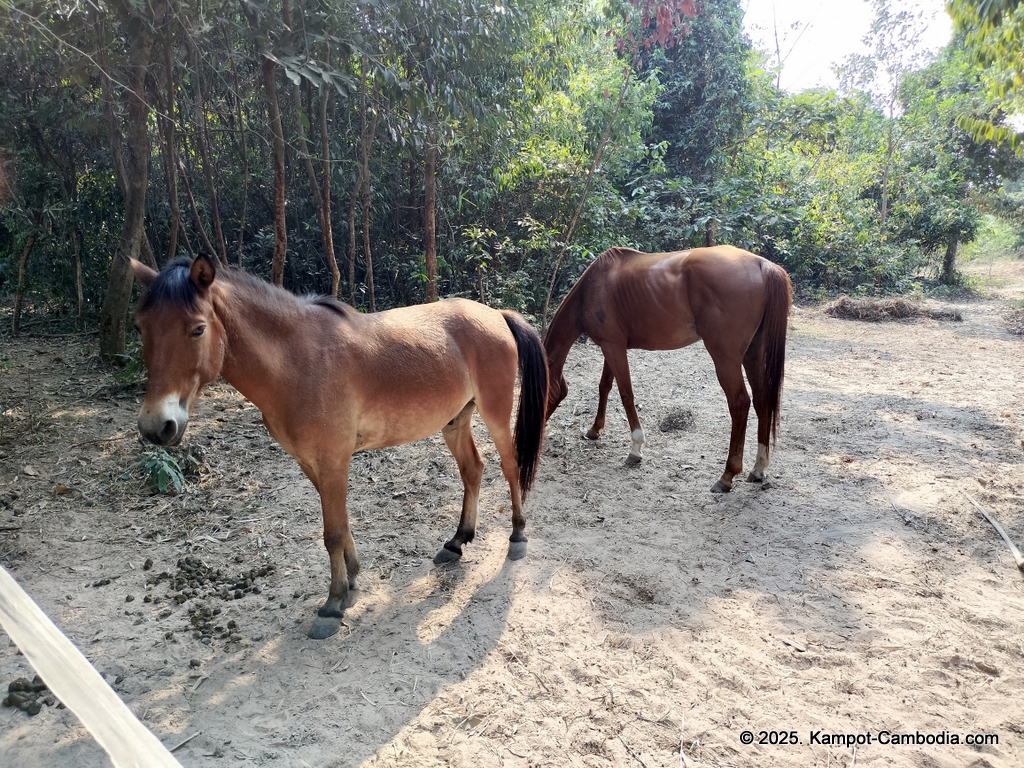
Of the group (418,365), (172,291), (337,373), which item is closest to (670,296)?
(418,365)

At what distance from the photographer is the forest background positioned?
4770mm

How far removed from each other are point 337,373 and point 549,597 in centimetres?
170

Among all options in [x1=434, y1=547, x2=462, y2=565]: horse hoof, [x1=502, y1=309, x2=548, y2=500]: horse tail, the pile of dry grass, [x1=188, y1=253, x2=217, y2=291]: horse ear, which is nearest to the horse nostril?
[x1=188, y1=253, x2=217, y2=291]: horse ear

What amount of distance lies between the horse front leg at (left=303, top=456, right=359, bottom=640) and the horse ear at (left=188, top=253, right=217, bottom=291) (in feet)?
3.37

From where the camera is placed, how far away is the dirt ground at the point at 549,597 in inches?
91.2

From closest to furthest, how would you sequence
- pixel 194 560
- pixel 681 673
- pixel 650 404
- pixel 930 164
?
pixel 681 673 → pixel 194 560 → pixel 650 404 → pixel 930 164

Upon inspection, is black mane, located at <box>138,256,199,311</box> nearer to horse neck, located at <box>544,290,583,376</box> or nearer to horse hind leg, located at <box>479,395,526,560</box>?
horse hind leg, located at <box>479,395,526,560</box>

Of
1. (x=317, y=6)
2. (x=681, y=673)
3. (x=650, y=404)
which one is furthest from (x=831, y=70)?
(x=681, y=673)

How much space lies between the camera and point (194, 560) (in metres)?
3.48

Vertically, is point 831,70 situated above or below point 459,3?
above

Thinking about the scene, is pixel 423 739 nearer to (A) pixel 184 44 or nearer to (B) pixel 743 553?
(B) pixel 743 553

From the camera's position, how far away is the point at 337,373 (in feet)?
9.23

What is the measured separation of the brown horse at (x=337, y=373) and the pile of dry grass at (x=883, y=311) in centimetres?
1049

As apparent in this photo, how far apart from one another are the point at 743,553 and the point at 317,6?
496 cm
